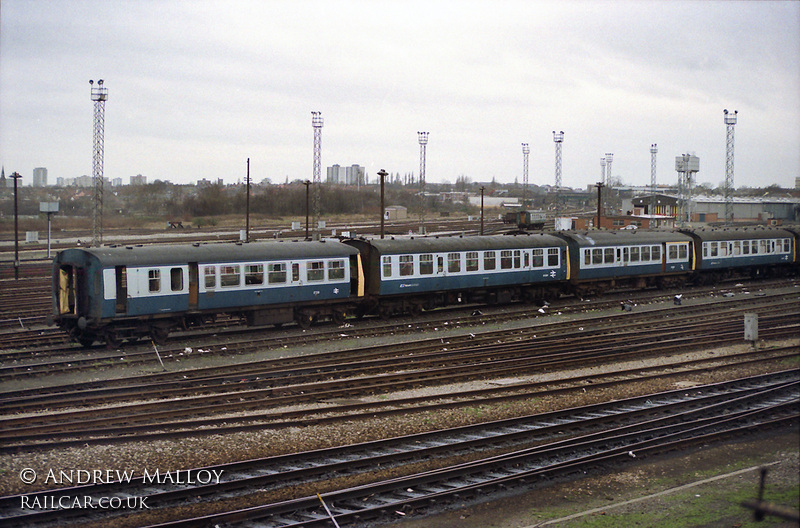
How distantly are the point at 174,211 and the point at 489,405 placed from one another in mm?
85792

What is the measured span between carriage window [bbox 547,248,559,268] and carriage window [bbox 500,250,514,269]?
92.7 inches

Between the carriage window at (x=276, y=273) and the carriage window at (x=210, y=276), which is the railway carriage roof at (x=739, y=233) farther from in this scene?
the carriage window at (x=210, y=276)

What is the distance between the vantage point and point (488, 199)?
162625mm

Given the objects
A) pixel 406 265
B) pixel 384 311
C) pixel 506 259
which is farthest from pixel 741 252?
pixel 384 311

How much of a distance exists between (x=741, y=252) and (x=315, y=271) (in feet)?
94.4

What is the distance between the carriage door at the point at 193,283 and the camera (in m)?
23.6

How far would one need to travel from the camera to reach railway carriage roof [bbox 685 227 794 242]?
40.4m

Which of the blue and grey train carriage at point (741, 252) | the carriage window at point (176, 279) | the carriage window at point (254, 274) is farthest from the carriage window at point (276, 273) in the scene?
the blue and grey train carriage at point (741, 252)

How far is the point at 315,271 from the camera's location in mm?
26406

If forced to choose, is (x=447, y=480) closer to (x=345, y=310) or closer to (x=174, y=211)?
(x=345, y=310)

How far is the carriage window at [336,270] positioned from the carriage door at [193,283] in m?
5.18

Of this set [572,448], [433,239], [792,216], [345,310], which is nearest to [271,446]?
[572,448]

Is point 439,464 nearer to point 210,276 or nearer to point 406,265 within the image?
point 210,276

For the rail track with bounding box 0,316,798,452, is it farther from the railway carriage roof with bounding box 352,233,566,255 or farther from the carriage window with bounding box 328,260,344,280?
the railway carriage roof with bounding box 352,233,566,255
